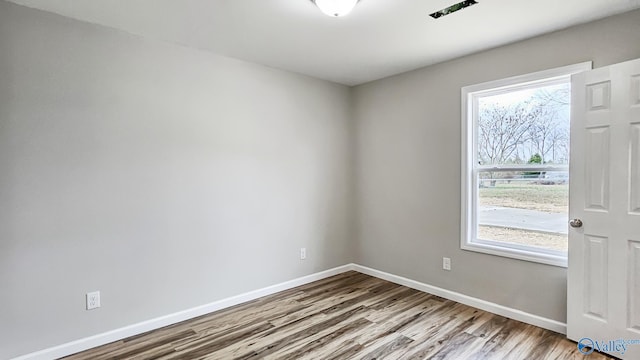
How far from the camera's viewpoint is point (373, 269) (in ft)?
13.6

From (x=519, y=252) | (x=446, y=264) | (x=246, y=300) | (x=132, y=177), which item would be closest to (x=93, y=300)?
(x=132, y=177)

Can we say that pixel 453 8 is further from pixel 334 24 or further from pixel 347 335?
pixel 347 335

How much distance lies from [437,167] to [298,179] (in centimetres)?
152

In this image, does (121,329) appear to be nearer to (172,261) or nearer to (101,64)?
(172,261)

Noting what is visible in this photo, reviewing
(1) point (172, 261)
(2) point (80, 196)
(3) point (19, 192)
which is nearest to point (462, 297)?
(1) point (172, 261)

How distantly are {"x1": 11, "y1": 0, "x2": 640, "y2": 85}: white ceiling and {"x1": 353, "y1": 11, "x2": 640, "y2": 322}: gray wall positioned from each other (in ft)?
0.52

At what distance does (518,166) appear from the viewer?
2973 mm

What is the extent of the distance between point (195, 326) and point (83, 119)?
1866mm

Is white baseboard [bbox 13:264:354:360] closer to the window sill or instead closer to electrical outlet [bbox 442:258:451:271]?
electrical outlet [bbox 442:258:451:271]

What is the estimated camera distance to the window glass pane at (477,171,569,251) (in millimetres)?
2740

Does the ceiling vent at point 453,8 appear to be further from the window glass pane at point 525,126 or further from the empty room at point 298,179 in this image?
the window glass pane at point 525,126

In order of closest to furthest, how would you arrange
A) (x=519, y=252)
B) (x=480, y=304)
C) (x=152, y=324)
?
1. (x=152, y=324)
2. (x=519, y=252)
3. (x=480, y=304)

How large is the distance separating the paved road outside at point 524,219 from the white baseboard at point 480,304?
0.73 metres

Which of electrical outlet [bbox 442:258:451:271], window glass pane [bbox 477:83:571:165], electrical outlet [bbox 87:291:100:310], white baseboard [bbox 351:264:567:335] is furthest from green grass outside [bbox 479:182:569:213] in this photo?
electrical outlet [bbox 87:291:100:310]
